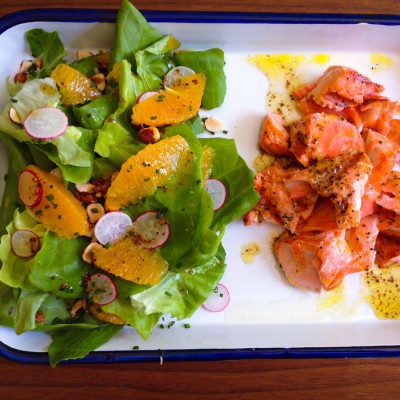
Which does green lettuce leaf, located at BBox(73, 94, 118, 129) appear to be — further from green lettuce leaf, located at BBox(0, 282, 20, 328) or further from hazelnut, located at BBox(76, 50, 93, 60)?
green lettuce leaf, located at BBox(0, 282, 20, 328)

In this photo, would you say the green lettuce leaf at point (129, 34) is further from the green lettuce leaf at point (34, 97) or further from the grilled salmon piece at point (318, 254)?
the grilled salmon piece at point (318, 254)

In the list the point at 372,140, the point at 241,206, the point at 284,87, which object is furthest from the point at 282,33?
the point at 241,206

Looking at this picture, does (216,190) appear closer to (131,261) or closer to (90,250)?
(131,261)

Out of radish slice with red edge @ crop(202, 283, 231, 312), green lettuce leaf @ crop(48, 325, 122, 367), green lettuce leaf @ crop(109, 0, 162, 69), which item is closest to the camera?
green lettuce leaf @ crop(48, 325, 122, 367)

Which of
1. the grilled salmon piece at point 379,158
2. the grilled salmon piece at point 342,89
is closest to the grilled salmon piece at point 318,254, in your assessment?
the grilled salmon piece at point 379,158

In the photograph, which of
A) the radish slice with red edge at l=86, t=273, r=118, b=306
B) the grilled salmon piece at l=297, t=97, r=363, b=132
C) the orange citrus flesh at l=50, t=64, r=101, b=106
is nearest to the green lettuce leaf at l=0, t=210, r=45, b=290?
the radish slice with red edge at l=86, t=273, r=118, b=306

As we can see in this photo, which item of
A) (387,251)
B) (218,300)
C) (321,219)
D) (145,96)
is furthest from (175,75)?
(387,251)

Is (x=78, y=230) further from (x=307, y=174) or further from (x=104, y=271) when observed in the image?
(x=307, y=174)
